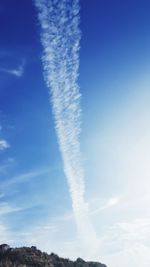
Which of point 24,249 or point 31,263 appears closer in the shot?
point 31,263

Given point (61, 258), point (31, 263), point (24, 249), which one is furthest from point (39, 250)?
point (61, 258)

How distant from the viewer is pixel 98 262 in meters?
178

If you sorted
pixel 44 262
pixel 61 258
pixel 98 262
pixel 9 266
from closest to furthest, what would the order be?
1. pixel 9 266
2. pixel 44 262
3. pixel 61 258
4. pixel 98 262

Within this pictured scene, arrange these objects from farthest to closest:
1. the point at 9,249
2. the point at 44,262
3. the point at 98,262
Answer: the point at 98,262 → the point at 9,249 → the point at 44,262

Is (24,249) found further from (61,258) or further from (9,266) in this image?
(61,258)

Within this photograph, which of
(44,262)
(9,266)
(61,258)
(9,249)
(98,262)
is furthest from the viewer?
(98,262)

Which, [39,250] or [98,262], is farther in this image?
[98,262]

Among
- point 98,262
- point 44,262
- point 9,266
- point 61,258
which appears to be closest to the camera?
point 9,266

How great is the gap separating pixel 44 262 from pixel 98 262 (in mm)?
58100

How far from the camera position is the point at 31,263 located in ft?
402

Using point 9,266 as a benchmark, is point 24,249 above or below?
above

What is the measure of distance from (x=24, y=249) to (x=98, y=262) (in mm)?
55471

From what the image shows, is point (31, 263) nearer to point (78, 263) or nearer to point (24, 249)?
point (24, 249)

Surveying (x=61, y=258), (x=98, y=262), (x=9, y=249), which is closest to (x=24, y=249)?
(x=9, y=249)
